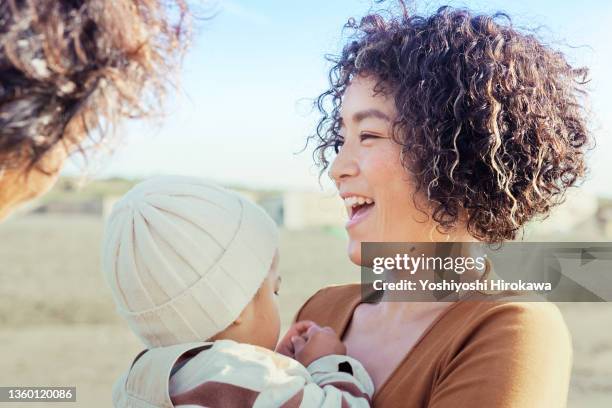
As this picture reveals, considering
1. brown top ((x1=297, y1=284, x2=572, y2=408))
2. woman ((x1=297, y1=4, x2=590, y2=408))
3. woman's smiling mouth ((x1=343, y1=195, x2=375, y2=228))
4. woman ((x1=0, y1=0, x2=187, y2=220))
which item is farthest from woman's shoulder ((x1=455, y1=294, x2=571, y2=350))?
woman ((x1=0, y1=0, x2=187, y2=220))

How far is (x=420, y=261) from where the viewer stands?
9.18 feet

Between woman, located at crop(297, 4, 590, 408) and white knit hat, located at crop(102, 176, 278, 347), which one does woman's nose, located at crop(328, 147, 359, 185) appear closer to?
woman, located at crop(297, 4, 590, 408)

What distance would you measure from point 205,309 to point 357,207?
848mm

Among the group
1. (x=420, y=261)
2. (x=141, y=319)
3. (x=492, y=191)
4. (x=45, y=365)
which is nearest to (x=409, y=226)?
(x=420, y=261)

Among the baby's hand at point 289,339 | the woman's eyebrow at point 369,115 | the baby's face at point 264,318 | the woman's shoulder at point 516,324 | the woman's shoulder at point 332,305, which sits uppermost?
the woman's eyebrow at point 369,115

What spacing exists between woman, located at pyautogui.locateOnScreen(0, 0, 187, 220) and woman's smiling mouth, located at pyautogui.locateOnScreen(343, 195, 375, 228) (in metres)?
1.15

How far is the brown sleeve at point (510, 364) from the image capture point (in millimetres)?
1988

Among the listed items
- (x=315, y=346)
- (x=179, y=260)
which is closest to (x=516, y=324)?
(x=315, y=346)

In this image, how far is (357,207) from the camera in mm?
2799

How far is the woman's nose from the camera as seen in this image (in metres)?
2.72

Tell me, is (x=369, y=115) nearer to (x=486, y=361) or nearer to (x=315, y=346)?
(x=315, y=346)

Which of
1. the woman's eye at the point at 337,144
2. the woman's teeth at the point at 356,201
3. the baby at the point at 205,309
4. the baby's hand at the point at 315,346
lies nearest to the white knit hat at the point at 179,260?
the baby at the point at 205,309

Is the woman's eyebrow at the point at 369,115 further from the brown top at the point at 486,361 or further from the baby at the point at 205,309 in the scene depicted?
the brown top at the point at 486,361

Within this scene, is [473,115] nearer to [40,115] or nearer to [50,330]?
[40,115]
